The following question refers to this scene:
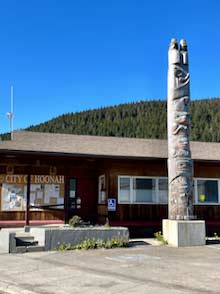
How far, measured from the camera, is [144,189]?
747 inches

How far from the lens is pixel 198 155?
20.5 metres

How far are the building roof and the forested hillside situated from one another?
57108 mm

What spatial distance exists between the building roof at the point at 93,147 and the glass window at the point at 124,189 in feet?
3.95

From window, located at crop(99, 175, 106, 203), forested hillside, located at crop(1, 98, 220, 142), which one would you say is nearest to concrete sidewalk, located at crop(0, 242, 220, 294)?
window, located at crop(99, 175, 106, 203)

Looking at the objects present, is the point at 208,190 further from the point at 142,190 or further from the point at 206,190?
the point at 142,190

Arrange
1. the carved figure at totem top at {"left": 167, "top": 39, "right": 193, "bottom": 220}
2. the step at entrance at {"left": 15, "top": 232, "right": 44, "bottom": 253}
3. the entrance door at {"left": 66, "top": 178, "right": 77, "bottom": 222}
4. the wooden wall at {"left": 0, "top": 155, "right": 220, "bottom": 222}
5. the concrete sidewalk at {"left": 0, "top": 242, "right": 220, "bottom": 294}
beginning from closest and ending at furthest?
1. the concrete sidewalk at {"left": 0, "top": 242, "right": 220, "bottom": 294}
2. the step at entrance at {"left": 15, "top": 232, "right": 44, "bottom": 253}
3. the carved figure at totem top at {"left": 167, "top": 39, "right": 193, "bottom": 220}
4. the wooden wall at {"left": 0, "top": 155, "right": 220, "bottom": 222}
5. the entrance door at {"left": 66, "top": 178, "right": 77, "bottom": 222}

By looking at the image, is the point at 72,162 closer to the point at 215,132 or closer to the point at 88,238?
the point at 88,238

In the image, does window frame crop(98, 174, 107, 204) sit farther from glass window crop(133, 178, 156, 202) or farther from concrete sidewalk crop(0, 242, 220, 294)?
concrete sidewalk crop(0, 242, 220, 294)

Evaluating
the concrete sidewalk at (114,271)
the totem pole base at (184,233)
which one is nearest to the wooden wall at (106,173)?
the totem pole base at (184,233)

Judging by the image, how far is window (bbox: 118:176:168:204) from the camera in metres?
18.6

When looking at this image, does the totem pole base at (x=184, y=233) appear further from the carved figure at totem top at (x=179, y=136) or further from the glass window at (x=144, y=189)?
the glass window at (x=144, y=189)

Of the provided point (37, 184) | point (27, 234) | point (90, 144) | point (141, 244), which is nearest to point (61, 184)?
point (37, 184)

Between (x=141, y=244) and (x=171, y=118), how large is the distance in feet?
15.7

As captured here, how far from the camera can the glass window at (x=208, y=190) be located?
19.6 m
